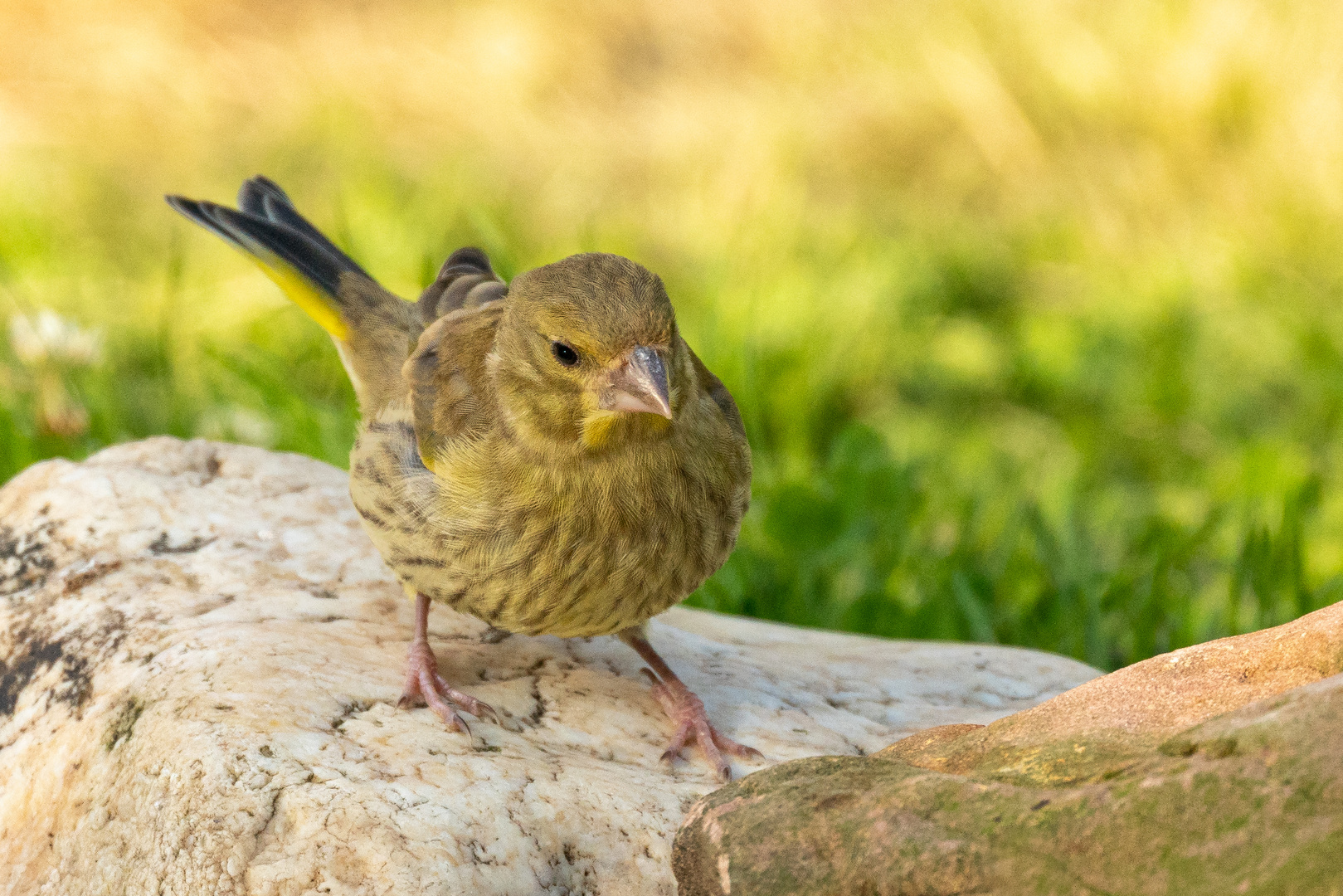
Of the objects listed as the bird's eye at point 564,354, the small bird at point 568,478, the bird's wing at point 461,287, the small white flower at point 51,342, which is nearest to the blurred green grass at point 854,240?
the small white flower at point 51,342

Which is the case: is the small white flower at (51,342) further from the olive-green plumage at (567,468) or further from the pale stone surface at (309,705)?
the olive-green plumage at (567,468)

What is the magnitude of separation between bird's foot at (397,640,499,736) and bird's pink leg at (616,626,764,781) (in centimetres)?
35

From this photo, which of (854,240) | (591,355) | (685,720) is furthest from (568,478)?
(854,240)

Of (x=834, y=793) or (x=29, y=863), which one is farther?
(x=29, y=863)

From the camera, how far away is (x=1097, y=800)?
164cm

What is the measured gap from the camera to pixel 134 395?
4809mm

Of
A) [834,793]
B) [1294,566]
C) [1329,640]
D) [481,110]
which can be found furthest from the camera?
[481,110]

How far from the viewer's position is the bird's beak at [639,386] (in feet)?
7.69

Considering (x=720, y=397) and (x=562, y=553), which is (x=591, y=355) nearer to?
(x=562, y=553)

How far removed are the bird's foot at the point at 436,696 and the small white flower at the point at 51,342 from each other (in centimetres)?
232

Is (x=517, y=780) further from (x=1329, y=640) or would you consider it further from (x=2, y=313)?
(x=2, y=313)

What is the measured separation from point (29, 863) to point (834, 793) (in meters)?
1.40

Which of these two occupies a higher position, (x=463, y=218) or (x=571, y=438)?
(x=463, y=218)

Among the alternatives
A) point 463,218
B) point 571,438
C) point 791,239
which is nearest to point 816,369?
point 791,239
